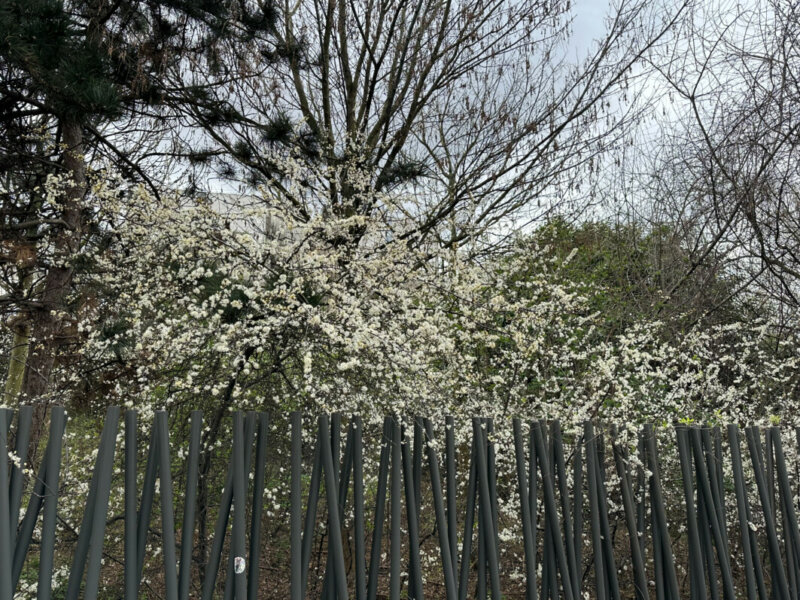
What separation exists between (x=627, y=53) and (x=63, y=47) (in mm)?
4434

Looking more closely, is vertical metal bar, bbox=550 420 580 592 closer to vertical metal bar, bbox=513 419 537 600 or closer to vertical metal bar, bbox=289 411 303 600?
vertical metal bar, bbox=513 419 537 600

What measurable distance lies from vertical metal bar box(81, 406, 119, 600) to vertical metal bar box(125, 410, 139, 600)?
0.06 meters

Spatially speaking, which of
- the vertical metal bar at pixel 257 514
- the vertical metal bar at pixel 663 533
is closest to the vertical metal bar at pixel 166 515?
the vertical metal bar at pixel 257 514

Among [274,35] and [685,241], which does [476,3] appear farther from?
[685,241]

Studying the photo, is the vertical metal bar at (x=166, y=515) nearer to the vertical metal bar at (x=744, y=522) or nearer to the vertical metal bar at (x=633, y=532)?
the vertical metal bar at (x=633, y=532)

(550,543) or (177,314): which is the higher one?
(177,314)

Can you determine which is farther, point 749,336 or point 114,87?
point 749,336

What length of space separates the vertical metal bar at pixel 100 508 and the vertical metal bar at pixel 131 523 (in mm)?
59

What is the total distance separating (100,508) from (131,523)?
0.11 meters

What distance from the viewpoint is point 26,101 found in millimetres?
4039

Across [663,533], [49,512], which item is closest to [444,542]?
[663,533]

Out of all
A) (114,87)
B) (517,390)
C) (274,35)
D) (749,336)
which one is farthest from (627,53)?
(114,87)

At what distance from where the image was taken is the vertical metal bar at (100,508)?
70.0 inches

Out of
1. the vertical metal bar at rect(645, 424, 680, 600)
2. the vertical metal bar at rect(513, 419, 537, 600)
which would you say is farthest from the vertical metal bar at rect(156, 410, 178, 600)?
the vertical metal bar at rect(645, 424, 680, 600)
